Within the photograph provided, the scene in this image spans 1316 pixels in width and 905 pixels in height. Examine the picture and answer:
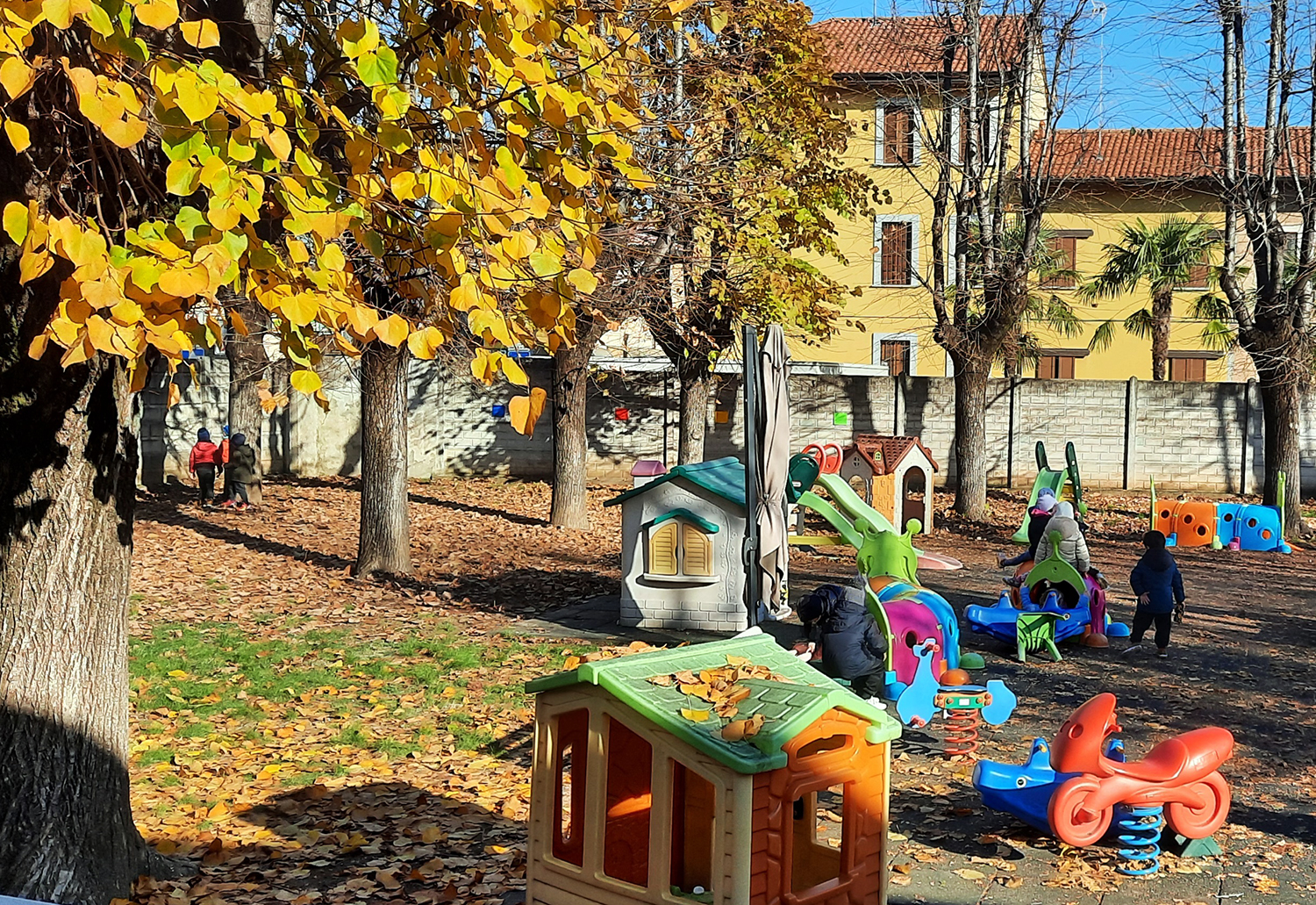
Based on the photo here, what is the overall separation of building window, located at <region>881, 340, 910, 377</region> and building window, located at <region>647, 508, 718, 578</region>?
24332 mm

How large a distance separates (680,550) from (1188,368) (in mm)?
29403

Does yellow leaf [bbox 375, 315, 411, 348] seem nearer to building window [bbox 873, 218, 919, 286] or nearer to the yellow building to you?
the yellow building

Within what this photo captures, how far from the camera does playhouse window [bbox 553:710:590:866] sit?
16.2 feet

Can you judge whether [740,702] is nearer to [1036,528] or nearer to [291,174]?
[291,174]

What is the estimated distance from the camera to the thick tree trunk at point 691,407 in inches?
797

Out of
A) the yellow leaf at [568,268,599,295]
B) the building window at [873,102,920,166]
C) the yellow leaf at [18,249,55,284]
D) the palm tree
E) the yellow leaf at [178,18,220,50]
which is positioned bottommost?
the yellow leaf at [18,249,55,284]

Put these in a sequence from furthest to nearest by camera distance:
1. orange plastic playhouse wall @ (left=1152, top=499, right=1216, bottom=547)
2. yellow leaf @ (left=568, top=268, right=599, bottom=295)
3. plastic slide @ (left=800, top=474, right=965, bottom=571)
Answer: orange plastic playhouse wall @ (left=1152, top=499, right=1216, bottom=547) < plastic slide @ (left=800, top=474, right=965, bottom=571) < yellow leaf @ (left=568, top=268, right=599, bottom=295)

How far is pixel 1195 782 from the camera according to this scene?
245 inches

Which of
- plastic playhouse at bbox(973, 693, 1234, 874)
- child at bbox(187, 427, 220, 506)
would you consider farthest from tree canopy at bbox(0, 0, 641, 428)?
child at bbox(187, 427, 220, 506)

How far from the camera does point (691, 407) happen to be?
20.6 metres

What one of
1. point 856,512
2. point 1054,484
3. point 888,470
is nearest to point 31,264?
point 856,512

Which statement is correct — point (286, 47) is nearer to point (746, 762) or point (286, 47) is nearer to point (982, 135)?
point (746, 762)

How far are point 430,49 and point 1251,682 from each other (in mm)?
8202

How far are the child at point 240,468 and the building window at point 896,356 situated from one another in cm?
2116
